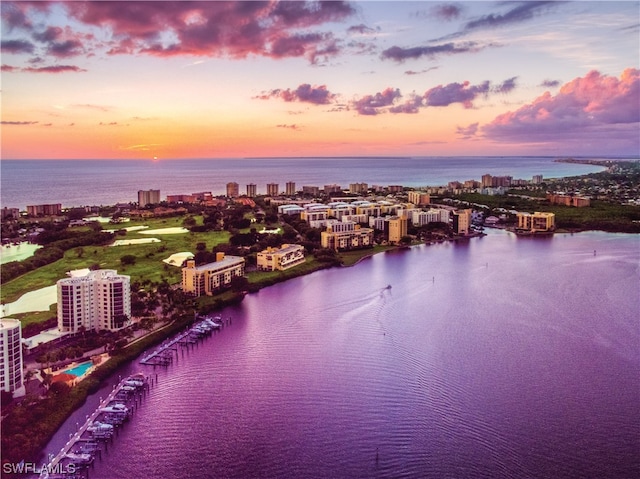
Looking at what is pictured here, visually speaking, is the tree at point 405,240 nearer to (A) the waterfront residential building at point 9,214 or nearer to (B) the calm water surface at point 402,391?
(B) the calm water surface at point 402,391

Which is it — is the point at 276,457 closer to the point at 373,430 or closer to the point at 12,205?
the point at 373,430

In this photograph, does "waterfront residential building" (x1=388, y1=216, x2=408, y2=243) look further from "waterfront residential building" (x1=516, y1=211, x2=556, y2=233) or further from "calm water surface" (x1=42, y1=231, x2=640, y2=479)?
"calm water surface" (x1=42, y1=231, x2=640, y2=479)

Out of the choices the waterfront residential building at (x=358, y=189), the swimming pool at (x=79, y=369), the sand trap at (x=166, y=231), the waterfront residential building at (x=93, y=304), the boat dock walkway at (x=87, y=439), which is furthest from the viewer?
the waterfront residential building at (x=358, y=189)

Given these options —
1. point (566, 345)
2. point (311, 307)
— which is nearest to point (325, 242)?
point (311, 307)

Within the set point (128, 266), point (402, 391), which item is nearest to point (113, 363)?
point (402, 391)

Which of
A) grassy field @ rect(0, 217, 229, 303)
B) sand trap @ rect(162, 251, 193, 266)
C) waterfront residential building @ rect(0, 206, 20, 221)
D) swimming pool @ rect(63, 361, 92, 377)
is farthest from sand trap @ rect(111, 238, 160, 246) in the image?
swimming pool @ rect(63, 361, 92, 377)

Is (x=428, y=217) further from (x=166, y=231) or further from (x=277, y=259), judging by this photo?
(x=166, y=231)

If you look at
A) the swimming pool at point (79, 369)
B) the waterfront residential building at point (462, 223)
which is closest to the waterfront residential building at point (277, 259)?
the swimming pool at point (79, 369)
